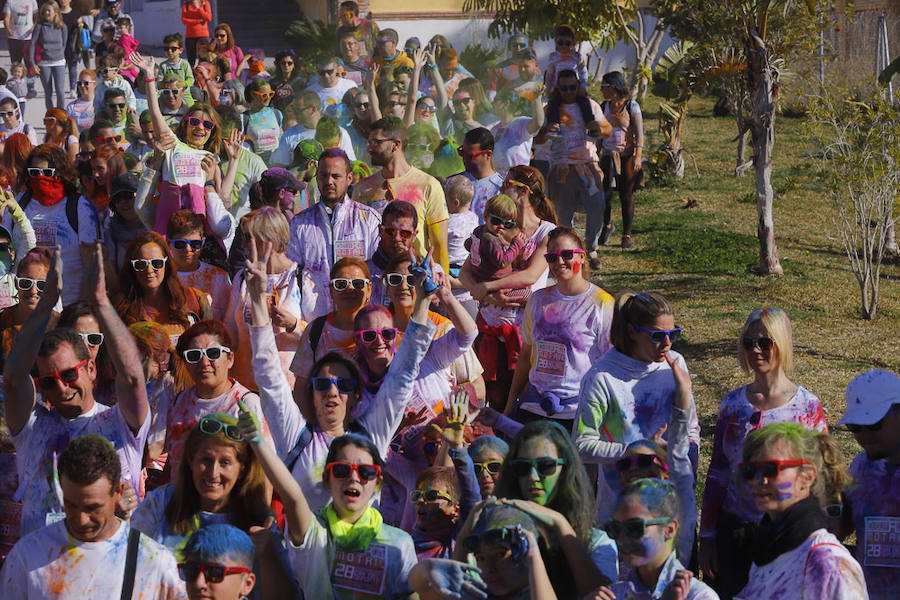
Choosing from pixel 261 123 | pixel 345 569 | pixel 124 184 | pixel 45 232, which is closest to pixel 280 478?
pixel 345 569

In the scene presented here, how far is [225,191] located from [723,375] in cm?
432

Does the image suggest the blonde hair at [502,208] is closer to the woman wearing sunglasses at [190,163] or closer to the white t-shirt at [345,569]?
the woman wearing sunglasses at [190,163]

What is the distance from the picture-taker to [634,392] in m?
5.43

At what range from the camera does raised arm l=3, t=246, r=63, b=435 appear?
489 cm

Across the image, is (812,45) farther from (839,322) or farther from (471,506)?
(471,506)

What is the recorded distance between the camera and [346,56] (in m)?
15.4

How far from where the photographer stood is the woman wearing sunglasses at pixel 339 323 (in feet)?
20.4

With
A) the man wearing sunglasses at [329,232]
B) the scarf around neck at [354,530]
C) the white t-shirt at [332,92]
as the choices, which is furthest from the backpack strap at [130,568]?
the white t-shirt at [332,92]

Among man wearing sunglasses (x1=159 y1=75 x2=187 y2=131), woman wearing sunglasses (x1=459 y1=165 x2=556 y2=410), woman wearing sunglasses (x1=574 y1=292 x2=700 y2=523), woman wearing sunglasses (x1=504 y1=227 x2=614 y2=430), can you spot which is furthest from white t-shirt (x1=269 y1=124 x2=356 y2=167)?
woman wearing sunglasses (x1=574 y1=292 x2=700 y2=523)

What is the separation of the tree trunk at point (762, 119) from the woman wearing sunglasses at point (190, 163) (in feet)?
17.2

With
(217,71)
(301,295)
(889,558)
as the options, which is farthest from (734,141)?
(889,558)

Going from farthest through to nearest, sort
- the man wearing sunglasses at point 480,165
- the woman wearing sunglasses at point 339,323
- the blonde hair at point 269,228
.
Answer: the man wearing sunglasses at point 480,165 → the blonde hair at point 269,228 → the woman wearing sunglasses at point 339,323

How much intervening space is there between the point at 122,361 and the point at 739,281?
8.85 metres

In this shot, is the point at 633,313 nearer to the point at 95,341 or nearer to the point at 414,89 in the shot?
the point at 95,341
